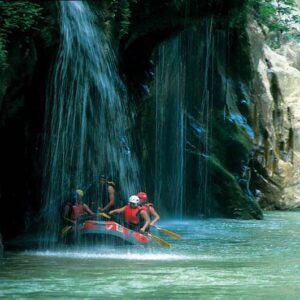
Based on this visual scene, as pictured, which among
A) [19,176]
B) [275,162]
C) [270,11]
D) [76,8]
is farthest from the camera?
[275,162]

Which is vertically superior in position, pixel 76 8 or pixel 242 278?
pixel 76 8

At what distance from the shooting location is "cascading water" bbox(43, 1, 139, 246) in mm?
14570

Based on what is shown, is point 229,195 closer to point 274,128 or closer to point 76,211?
point 76,211

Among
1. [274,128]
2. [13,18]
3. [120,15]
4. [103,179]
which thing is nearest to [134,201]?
[103,179]

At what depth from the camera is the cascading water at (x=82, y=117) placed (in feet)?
47.8

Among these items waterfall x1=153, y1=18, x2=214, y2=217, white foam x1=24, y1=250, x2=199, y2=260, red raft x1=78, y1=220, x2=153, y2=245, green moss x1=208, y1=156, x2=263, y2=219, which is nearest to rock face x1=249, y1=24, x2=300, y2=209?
waterfall x1=153, y1=18, x2=214, y2=217

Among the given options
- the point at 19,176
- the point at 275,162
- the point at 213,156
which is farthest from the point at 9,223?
the point at 275,162

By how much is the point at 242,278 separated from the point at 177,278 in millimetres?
815

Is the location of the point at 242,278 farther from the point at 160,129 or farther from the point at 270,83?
the point at 270,83

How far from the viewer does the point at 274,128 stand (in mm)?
37938

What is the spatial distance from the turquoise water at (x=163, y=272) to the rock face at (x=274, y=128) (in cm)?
1592

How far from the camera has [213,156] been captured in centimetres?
2695

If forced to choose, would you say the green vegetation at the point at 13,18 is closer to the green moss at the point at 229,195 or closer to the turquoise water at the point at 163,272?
the turquoise water at the point at 163,272

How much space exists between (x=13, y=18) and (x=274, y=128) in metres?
27.2
